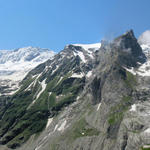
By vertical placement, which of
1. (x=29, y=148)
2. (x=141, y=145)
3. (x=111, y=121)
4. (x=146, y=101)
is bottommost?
(x=29, y=148)

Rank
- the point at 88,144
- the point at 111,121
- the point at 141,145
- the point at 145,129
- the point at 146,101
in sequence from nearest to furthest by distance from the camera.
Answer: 1. the point at 141,145
2. the point at 145,129
3. the point at 88,144
4. the point at 111,121
5. the point at 146,101

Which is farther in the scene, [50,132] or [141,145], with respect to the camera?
[50,132]

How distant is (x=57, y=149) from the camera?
540ft

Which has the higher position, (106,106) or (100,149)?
(106,106)

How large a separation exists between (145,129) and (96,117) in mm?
51864

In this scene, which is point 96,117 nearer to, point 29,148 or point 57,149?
point 57,149

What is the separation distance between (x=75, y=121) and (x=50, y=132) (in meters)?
25.6

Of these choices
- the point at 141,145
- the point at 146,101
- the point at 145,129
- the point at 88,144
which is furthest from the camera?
the point at 146,101

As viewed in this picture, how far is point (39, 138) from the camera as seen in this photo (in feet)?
644

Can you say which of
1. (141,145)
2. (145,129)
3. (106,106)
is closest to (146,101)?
(106,106)

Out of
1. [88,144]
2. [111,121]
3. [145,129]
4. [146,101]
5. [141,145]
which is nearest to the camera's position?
[141,145]

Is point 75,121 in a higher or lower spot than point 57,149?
higher

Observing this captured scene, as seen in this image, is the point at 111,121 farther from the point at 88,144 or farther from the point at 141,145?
the point at 141,145

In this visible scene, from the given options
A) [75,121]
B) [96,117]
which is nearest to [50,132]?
[75,121]
